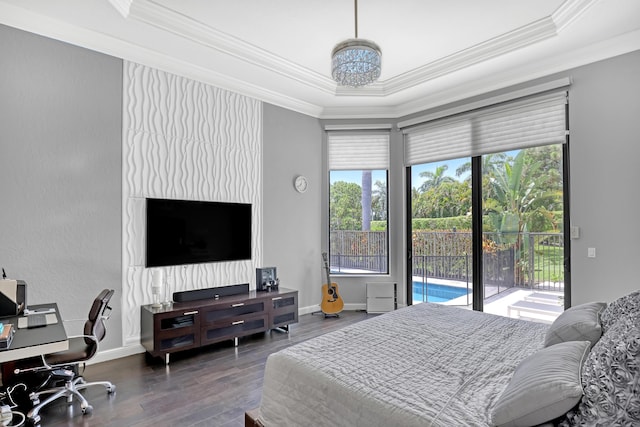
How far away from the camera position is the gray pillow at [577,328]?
5.45 ft

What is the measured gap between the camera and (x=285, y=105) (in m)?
4.73

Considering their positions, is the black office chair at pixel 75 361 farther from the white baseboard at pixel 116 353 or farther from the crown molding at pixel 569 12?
the crown molding at pixel 569 12

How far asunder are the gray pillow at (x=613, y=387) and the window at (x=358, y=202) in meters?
3.94

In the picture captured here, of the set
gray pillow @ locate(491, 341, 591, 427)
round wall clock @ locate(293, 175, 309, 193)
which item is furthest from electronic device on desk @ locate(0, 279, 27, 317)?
round wall clock @ locate(293, 175, 309, 193)

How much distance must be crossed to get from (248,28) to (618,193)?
376 centimetres

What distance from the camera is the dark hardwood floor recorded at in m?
2.27

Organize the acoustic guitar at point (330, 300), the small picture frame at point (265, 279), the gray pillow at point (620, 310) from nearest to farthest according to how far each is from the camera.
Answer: the gray pillow at point (620, 310) → the small picture frame at point (265, 279) → the acoustic guitar at point (330, 300)

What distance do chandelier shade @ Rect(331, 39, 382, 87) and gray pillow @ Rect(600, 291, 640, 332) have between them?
2.10m

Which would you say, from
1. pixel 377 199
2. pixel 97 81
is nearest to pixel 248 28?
pixel 97 81

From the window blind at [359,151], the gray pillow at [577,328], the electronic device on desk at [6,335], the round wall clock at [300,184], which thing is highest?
the window blind at [359,151]

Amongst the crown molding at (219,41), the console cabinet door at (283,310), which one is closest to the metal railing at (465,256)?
the console cabinet door at (283,310)

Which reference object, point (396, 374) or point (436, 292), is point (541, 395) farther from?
point (436, 292)

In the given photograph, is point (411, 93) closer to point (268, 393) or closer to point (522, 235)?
point (522, 235)

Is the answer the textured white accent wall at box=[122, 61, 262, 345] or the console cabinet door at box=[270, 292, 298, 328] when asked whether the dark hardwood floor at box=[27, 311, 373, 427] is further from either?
the textured white accent wall at box=[122, 61, 262, 345]
